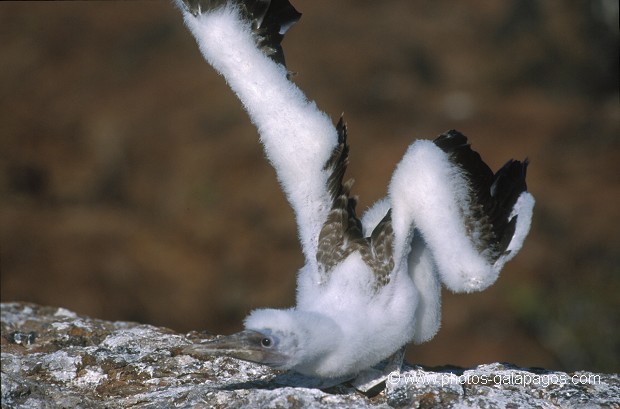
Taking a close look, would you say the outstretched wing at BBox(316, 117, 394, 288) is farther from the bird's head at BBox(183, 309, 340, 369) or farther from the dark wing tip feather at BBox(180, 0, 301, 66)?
the dark wing tip feather at BBox(180, 0, 301, 66)

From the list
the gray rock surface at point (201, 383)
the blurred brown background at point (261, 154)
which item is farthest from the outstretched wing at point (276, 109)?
the blurred brown background at point (261, 154)

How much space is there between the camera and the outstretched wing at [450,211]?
5.48 m

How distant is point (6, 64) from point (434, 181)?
59.0ft

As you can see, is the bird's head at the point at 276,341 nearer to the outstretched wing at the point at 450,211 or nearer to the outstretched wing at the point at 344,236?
the outstretched wing at the point at 344,236

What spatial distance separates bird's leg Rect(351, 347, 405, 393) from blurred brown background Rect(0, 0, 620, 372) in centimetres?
603

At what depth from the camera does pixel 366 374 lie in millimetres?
5801

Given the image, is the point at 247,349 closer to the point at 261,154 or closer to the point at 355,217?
the point at 355,217

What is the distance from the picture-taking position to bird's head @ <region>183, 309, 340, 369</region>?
499 centimetres

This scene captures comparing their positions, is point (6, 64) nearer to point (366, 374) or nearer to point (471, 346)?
point (471, 346)

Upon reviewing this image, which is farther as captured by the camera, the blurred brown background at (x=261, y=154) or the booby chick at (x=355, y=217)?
the blurred brown background at (x=261, y=154)

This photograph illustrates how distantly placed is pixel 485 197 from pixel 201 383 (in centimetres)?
241

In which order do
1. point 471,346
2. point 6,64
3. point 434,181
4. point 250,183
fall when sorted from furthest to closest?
point 6,64 → point 250,183 → point 471,346 → point 434,181

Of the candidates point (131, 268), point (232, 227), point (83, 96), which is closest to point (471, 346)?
point (232, 227)

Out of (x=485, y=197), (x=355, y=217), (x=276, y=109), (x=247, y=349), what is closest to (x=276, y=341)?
(x=247, y=349)
